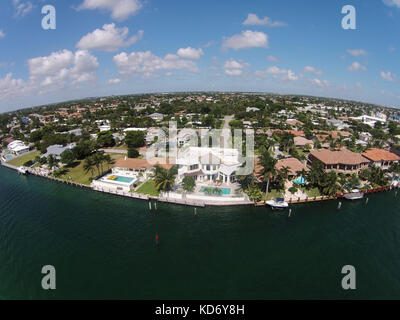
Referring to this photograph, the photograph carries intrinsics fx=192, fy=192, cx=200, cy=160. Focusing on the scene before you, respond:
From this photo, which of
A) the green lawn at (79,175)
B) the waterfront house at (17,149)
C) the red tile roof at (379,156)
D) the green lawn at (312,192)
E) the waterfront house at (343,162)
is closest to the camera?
the green lawn at (312,192)

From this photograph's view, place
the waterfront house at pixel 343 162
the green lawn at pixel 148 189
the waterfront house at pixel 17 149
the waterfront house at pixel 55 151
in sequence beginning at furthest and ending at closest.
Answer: the waterfront house at pixel 17 149
the waterfront house at pixel 55 151
the waterfront house at pixel 343 162
the green lawn at pixel 148 189

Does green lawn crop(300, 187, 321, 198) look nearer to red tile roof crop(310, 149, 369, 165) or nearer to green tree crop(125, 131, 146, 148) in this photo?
red tile roof crop(310, 149, 369, 165)

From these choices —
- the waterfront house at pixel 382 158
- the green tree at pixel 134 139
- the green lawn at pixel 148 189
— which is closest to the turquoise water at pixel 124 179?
the green lawn at pixel 148 189

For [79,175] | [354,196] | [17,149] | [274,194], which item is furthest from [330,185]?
[17,149]

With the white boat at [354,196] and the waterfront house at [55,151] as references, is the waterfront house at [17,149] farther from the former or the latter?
the white boat at [354,196]

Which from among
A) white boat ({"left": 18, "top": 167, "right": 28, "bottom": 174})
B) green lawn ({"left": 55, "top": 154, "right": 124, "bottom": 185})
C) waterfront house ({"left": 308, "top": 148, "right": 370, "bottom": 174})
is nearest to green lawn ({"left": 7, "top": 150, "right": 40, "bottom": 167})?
white boat ({"left": 18, "top": 167, "right": 28, "bottom": 174})

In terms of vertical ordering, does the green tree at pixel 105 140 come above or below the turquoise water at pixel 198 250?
above
